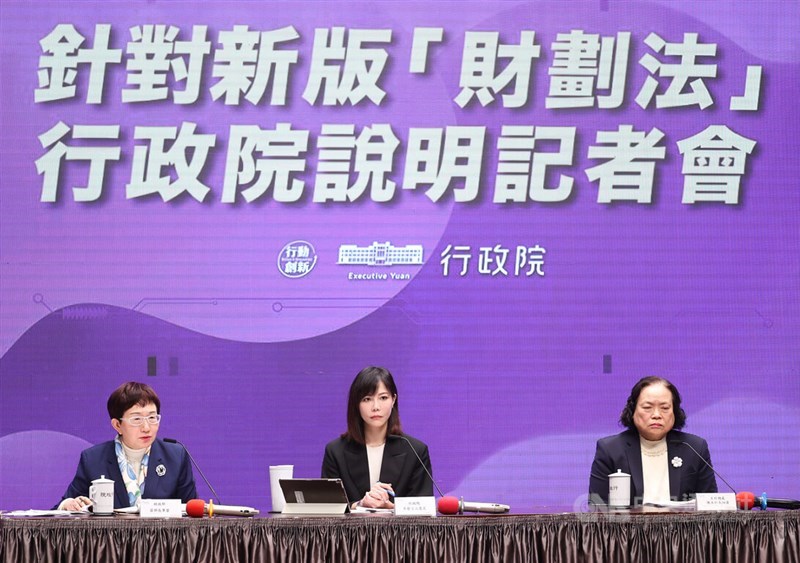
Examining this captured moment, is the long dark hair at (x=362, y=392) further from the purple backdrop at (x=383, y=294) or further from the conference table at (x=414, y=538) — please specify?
the conference table at (x=414, y=538)

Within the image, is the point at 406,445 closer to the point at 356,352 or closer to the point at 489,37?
the point at 356,352

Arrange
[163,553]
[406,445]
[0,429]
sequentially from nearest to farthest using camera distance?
[163,553] → [406,445] → [0,429]

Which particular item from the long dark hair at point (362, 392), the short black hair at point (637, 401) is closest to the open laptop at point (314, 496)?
the long dark hair at point (362, 392)

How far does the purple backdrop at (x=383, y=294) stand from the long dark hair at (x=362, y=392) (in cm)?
77

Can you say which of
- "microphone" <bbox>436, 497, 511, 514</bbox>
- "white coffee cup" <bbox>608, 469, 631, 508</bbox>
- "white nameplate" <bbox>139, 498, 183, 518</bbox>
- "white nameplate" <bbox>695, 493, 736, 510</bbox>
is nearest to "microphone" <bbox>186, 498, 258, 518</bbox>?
"white nameplate" <bbox>139, 498, 183, 518</bbox>

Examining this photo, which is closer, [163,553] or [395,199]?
[163,553]

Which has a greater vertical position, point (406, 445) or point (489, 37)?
point (489, 37)

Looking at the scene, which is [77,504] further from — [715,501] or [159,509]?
[715,501]

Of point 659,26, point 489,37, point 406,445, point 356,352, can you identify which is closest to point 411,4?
point 489,37

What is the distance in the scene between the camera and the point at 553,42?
204 inches

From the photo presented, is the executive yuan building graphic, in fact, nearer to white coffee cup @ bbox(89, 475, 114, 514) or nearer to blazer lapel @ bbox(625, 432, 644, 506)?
blazer lapel @ bbox(625, 432, 644, 506)

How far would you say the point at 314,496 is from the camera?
352cm

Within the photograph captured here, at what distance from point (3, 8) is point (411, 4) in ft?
5.91

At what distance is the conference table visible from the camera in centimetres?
336
